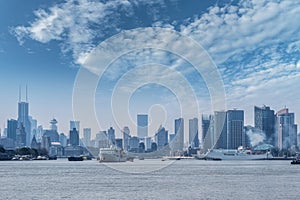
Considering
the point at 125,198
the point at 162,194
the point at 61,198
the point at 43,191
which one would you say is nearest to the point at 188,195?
the point at 162,194

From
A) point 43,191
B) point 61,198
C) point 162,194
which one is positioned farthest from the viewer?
point 43,191

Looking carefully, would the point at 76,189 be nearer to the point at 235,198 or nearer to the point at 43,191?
the point at 43,191

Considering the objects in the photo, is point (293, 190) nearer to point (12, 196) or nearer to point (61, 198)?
point (61, 198)

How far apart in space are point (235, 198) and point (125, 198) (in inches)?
542

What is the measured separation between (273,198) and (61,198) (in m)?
26.7

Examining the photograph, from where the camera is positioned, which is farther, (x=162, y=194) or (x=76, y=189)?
(x=76, y=189)

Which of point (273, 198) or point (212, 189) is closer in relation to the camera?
point (273, 198)

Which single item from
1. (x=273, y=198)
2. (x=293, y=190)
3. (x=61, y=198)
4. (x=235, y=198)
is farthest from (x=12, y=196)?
(x=293, y=190)

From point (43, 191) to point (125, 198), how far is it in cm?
1513

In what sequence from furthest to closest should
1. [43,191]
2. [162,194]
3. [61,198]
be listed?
[43,191] < [162,194] < [61,198]

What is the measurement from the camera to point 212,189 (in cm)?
7212

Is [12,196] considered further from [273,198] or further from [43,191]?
[273,198]

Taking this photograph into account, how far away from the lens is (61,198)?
196 feet

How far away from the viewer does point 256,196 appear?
62688 millimetres
